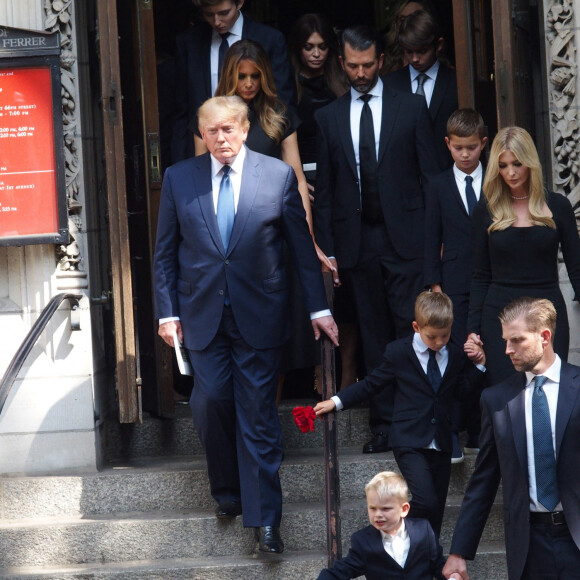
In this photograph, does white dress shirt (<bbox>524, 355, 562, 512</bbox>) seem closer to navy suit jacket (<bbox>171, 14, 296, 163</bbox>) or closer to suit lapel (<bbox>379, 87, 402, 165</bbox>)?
suit lapel (<bbox>379, 87, 402, 165</bbox>)

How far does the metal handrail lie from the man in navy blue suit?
32.7 inches

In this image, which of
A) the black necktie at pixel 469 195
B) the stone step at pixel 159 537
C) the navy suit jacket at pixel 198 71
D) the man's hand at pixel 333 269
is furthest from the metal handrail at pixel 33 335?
the black necktie at pixel 469 195

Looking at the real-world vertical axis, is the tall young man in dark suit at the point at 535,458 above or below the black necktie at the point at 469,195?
below

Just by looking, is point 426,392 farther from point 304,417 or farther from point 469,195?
point 469,195

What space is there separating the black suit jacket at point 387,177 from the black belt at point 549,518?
8.11 feet

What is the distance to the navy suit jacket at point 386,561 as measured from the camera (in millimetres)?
5809

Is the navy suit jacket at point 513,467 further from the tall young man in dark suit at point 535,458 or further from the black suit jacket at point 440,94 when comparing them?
the black suit jacket at point 440,94

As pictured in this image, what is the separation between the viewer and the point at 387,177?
24.9 feet

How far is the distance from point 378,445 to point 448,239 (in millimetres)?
1240

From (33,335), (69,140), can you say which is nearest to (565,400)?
(33,335)

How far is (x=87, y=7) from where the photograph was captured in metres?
8.16

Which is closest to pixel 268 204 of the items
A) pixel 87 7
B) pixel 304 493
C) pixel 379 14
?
pixel 304 493

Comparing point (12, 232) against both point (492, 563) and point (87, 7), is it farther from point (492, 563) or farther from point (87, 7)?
point (492, 563)

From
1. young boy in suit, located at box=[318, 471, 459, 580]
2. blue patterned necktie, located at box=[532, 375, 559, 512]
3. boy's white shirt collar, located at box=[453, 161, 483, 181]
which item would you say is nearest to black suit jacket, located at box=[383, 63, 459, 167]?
boy's white shirt collar, located at box=[453, 161, 483, 181]
